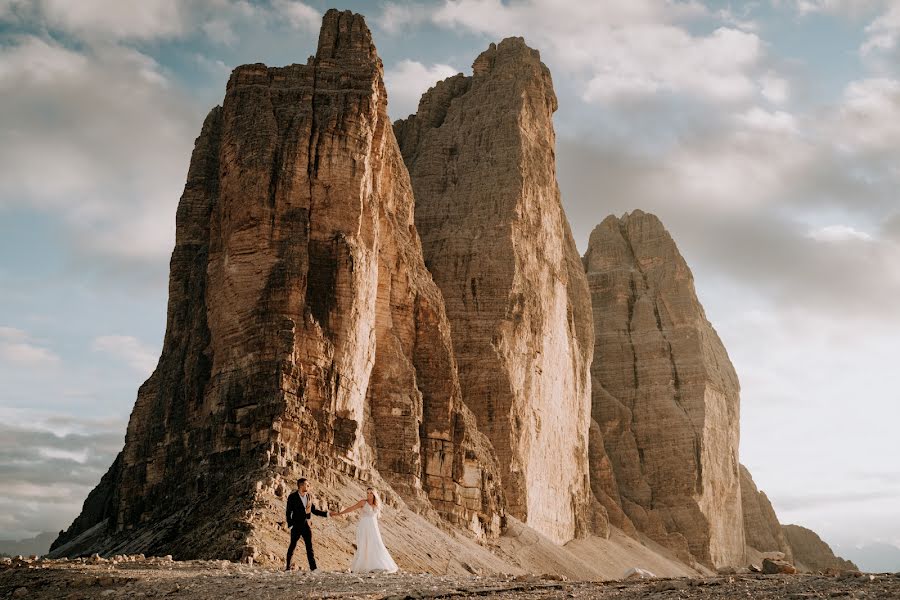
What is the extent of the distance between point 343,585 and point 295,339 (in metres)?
22.5

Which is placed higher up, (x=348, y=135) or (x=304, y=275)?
(x=348, y=135)

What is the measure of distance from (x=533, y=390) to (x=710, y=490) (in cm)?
2827

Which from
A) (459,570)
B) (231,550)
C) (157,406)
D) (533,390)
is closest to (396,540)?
(459,570)

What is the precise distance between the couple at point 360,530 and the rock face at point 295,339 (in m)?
9.51

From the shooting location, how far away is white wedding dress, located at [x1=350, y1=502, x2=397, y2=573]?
74.4ft

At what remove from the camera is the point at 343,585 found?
739 inches

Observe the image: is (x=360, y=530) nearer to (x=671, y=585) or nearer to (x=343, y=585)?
(x=343, y=585)

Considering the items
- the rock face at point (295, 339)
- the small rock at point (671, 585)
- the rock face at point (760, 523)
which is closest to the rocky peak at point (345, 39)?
the rock face at point (295, 339)

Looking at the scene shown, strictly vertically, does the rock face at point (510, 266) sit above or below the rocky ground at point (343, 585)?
above

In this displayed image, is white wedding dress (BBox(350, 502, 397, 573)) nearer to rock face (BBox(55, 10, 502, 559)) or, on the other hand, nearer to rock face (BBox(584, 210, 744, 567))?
rock face (BBox(55, 10, 502, 559))

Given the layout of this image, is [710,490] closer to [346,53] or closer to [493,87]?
[493,87]

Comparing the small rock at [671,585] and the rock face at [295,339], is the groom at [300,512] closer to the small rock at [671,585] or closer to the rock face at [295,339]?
the small rock at [671,585]

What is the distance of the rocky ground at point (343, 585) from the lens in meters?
16.4

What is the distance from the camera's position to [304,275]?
42594 millimetres
